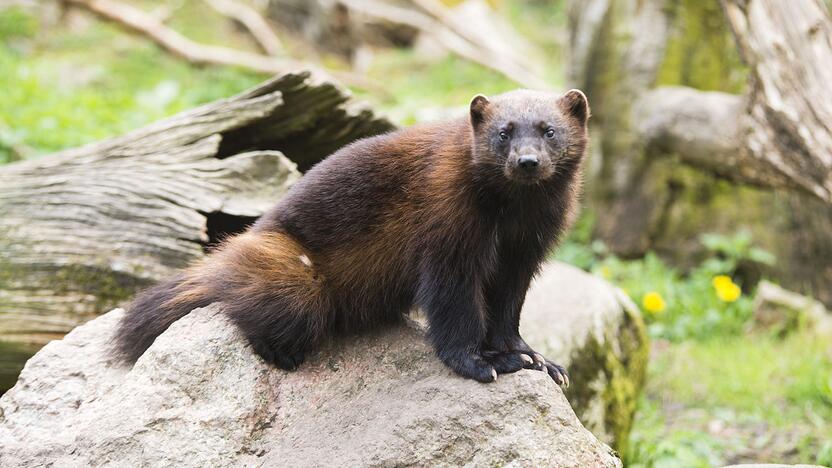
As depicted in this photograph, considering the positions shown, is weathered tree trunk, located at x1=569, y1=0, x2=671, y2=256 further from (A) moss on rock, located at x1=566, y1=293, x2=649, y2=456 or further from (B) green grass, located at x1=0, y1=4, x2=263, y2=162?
(B) green grass, located at x1=0, y1=4, x2=263, y2=162

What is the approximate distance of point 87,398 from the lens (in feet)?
12.0

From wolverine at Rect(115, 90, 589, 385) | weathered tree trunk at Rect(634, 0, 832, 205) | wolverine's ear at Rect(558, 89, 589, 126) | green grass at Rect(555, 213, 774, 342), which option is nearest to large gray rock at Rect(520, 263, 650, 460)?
wolverine at Rect(115, 90, 589, 385)

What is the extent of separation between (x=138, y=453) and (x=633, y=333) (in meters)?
3.18

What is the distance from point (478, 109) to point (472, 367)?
43.5 inches

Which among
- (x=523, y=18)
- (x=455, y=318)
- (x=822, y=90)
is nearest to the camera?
(x=455, y=318)

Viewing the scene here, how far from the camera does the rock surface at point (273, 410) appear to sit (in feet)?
10.5

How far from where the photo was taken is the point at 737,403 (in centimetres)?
595

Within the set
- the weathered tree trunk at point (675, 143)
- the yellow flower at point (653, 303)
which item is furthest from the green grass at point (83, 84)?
the yellow flower at point (653, 303)

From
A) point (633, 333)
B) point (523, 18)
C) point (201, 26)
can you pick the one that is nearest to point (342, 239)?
point (633, 333)

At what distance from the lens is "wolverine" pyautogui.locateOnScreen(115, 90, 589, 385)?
3564mm

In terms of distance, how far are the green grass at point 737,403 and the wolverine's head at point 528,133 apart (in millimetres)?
2153

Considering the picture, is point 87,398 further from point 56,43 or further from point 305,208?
point 56,43

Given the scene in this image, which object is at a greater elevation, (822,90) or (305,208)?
(822,90)

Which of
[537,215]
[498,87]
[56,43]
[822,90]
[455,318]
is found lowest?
[56,43]
